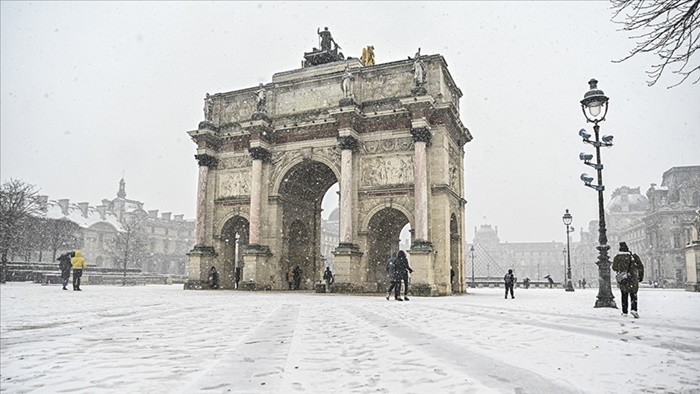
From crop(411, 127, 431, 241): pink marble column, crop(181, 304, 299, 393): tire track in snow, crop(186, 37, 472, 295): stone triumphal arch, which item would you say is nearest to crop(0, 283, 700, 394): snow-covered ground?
crop(181, 304, 299, 393): tire track in snow

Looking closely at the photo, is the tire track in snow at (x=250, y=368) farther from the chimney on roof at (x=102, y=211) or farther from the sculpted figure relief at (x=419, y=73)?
the chimney on roof at (x=102, y=211)

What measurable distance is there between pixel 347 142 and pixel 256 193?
A: 5.88 meters

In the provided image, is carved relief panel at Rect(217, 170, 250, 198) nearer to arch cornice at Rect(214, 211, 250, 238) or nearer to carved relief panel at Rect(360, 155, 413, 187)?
arch cornice at Rect(214, 211, 250, 238)

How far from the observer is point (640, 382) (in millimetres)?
4402

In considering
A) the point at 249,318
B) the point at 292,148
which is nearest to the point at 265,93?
the point at 292,148

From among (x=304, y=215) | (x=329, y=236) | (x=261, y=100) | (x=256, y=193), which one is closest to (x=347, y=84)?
(x=261, y=100)

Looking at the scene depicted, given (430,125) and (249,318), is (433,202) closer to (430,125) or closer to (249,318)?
(430,125)

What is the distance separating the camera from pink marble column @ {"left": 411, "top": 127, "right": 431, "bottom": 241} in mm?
23172

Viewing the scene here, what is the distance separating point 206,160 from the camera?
2931 cm

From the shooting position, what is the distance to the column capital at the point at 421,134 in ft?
77.9

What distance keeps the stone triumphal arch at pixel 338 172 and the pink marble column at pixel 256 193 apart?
5 centimetres

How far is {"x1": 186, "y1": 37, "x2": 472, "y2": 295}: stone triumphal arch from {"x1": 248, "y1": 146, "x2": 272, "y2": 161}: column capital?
60 mm

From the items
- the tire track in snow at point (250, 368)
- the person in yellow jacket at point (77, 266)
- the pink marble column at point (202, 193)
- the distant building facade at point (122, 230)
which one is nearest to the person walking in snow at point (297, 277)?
the pink marble column at point (202, 193)

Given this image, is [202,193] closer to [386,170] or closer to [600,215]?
[386,170]
